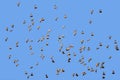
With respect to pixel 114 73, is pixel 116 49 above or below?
above

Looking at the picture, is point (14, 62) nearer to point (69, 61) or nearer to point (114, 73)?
point (69, 61)

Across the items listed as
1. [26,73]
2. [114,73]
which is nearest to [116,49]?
[114,73]

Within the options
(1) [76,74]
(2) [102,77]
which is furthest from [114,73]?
(1) [76,74]

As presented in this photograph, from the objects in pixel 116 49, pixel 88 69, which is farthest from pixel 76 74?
pixel 116 49

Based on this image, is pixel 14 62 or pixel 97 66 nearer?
pixel 97 66

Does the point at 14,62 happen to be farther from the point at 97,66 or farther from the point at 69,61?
the point at 97,66

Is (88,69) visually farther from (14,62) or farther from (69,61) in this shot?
(14,62)

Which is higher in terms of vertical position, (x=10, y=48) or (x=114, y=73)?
(x=10, y=48)
